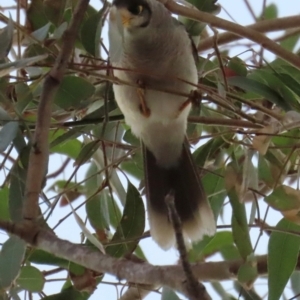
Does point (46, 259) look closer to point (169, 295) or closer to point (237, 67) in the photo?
point (169, 295)

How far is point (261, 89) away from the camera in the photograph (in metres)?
1.24

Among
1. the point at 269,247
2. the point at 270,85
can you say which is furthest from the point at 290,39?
the point at 269,247

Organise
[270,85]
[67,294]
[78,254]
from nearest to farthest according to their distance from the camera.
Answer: [78,254]
[67,294]
[270,85]

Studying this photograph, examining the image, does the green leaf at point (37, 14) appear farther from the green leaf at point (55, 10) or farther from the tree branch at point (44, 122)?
the tree branch at point (44, 122)

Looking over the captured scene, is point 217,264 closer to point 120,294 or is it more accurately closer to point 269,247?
point 269,247

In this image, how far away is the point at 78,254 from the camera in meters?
0.85

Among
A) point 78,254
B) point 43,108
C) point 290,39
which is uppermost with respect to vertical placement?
point 290,39

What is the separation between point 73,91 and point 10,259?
1.07 feet

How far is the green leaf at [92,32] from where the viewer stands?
1.12 m

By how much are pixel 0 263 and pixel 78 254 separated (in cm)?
20

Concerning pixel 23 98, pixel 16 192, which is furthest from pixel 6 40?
pixel 16 192

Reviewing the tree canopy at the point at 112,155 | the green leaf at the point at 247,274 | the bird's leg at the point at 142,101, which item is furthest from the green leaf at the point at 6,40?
the green leaf at the point at 247,274

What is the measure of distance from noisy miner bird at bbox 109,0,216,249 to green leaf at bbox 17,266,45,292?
275mm

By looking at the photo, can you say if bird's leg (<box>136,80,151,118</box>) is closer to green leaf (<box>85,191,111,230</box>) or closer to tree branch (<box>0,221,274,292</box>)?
green leaf (<box>85,191,111,230</box>)
